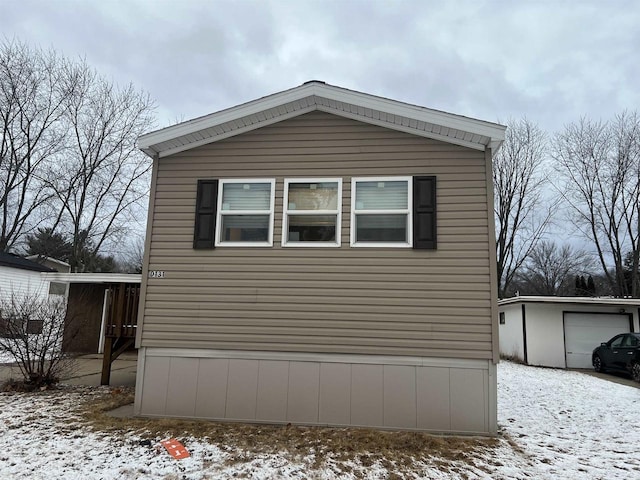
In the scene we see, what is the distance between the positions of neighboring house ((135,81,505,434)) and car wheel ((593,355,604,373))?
8939 mm

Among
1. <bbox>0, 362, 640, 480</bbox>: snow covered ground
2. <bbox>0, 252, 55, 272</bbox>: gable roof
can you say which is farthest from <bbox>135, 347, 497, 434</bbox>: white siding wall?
<bbox>0, 252, 55, 272</bbox>: gable roof

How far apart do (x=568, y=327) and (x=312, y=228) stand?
1124 cm

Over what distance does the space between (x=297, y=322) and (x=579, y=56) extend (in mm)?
16363

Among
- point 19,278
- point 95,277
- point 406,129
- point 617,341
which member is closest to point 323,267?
point 406,129

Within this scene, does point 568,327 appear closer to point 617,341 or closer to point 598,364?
point 598,364

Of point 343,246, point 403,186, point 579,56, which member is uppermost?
point 579,56

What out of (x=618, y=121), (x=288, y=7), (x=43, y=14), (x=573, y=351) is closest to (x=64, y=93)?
(x=43, y=14)

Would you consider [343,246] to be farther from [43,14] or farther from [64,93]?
[64,93]

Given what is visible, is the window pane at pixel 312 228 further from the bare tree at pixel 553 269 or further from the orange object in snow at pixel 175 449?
the bare tree at pixel 553 269

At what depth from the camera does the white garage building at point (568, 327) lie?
1273 centimetres

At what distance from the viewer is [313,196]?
582 centimetres

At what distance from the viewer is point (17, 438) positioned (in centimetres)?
460

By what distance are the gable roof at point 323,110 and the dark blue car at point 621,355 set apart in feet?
27.7

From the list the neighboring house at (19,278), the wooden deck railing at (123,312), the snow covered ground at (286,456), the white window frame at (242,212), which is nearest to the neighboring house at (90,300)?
the neighboring house at (19,278)
